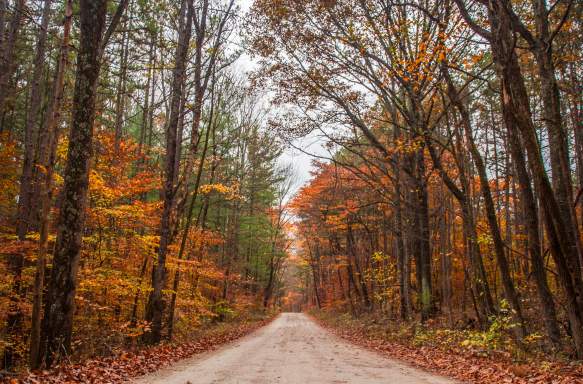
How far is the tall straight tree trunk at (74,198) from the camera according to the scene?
7633 millimetres

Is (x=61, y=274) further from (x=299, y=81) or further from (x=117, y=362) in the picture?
(x=299, y=81)

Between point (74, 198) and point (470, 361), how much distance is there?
880cm

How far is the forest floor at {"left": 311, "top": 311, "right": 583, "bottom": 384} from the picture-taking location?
6762 mm

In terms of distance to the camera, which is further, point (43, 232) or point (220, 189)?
point (220, 189)

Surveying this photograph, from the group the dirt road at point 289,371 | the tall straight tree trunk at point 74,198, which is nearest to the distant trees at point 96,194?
the tall straight tree trunk at point 74,198

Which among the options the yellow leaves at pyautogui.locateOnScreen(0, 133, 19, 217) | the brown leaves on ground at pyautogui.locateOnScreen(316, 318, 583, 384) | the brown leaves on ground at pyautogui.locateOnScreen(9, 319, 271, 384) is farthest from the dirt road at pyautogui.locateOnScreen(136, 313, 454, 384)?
the yellow leaves at pyautogui.locateOnScreen(0, 133, 19, 217)

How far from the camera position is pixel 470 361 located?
28.6 feet

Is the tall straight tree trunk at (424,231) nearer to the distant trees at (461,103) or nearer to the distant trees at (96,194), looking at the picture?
the distant trees at (461,103)

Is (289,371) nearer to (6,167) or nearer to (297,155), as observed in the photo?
(297,155)

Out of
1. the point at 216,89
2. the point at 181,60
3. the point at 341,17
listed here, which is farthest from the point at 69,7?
the point at 216,89

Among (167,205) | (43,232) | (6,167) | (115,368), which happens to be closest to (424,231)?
(167,205)

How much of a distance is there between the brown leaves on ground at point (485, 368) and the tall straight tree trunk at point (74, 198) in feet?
23.9

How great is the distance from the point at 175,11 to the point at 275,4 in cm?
414

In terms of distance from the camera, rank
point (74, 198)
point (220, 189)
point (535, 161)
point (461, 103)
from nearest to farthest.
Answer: point (535, 161) → point (74, 198) → point (461, 103) → point (220, 189)
